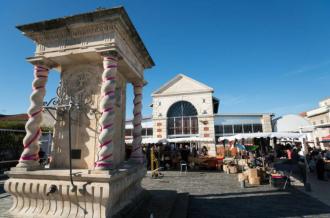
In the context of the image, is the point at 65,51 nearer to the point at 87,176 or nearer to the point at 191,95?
the point at 87,176

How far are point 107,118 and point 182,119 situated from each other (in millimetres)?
20929

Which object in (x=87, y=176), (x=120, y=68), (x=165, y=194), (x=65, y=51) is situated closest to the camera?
(x=87, y=176)

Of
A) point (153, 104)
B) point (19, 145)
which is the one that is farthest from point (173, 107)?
point (19, 145)

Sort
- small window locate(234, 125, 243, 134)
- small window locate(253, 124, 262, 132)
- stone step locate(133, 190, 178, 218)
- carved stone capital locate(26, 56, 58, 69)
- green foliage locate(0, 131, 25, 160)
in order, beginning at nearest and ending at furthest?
stone step locate(133, 190, 178, 218), carved stone capital locate(26, 56, 58, 69), green foliage locate(0, 131, 25, 160), small window locate(253, 124, 262, 132), small window locate(234, 125, 243, 134)

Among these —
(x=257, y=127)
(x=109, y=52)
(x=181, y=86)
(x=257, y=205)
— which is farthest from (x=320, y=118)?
(x=109, y=52)

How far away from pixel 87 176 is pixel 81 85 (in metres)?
2.56

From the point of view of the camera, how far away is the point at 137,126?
6.66 metres

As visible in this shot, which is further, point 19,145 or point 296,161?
point 19,145

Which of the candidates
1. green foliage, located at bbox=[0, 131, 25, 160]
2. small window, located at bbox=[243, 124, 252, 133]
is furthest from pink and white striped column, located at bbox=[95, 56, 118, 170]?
small window, located at bbox=[243, 124, 252, 133]

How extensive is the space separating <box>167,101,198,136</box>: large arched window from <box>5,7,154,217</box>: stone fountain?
1869 cm

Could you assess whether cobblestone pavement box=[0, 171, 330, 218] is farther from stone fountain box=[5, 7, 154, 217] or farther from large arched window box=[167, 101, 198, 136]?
large arched window box=[167, 101, 198, 136]

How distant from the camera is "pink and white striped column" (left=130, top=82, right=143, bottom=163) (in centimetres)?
646

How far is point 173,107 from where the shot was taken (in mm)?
25453

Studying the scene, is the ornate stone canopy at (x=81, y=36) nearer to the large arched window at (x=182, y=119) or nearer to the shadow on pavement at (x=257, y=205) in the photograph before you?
the shadow on pavement at (x=257, y=205)
